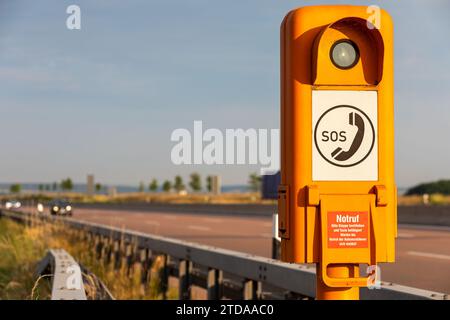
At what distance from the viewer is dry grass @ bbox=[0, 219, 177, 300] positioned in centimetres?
1002

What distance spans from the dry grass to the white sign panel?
4.57m

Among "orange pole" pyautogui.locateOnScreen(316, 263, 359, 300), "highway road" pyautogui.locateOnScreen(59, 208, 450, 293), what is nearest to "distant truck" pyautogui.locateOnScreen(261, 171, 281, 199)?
"highway road" pyautogui.locateOnScreen(59, 208, 450, 293)

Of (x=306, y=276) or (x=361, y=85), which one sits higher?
(x=361, y=85)

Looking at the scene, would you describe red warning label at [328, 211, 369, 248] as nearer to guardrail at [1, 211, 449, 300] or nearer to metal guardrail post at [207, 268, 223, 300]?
guardrail at [1, 211, 449, 300]

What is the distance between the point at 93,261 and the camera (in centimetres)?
1348

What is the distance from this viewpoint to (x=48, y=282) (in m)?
9.52

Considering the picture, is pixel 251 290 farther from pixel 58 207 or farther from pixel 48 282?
pixel 58 207

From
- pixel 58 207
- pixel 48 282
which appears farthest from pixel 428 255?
pixel 58 207

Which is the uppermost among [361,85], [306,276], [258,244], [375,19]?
[375,19]
